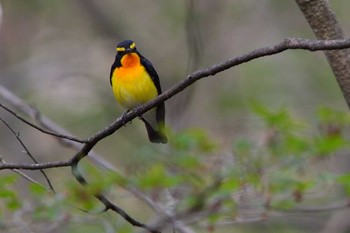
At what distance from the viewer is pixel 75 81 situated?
889 centimetres

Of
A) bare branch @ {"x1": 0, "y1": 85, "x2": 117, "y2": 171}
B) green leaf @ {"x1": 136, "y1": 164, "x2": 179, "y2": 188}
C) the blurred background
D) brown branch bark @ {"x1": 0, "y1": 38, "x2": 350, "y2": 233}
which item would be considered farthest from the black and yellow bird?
the blurred background

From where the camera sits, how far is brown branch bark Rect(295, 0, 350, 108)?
367cm

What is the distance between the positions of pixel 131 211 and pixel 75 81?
1.75m

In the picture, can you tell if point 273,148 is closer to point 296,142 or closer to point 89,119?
point 296,142

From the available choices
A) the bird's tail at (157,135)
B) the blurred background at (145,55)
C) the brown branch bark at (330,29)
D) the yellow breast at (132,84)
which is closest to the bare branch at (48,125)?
the bird's tail at (157,135)

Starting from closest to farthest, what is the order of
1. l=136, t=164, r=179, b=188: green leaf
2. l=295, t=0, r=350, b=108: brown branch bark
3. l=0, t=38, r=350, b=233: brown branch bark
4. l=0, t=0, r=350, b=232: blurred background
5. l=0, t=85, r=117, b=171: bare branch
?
l=0, t=38, r=350, b=233: brown branch bark < l=295, t=0, r=350, b=108: brown branch bark < l=136, t=164, r=179, b=188: green leaf < l=0, t=85, r=117, b=171: bare branch < l=0, t=0, r=350, b=232: blurred background

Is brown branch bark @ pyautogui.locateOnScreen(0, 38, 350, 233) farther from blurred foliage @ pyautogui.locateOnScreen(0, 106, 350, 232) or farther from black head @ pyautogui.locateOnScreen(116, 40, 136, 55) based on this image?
black head @ pyautogui.locateOnScreen(116, 40, 136, 55)

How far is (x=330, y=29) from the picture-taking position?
3674mm

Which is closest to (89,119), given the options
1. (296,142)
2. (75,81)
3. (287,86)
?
(75,81)

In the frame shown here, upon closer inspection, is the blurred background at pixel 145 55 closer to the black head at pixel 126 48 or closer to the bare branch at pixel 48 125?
the bare branch at pixel 48 125

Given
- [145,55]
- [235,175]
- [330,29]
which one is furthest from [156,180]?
[145,55]

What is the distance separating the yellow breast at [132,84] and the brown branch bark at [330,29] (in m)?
1.36

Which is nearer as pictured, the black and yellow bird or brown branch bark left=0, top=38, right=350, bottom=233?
brown branch bark left=0, top=38, right=350, bottom=233

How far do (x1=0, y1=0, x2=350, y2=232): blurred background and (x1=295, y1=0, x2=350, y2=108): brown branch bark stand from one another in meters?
3.88
